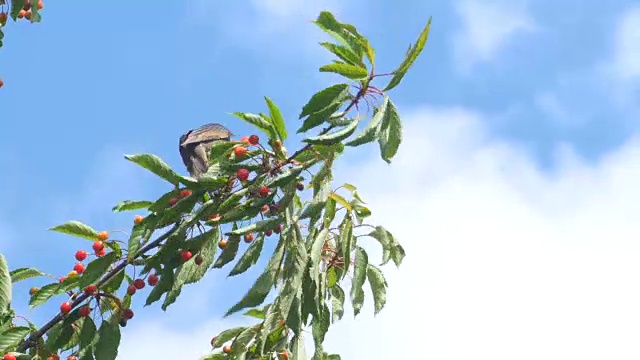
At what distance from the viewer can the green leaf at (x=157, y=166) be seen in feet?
14.2

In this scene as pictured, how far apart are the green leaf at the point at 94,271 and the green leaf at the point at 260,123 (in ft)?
2.92

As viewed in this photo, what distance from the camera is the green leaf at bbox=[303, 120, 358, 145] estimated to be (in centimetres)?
395

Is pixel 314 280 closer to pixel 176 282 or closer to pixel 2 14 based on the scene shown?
pixel 176 282

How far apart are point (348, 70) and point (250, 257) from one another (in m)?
0.99

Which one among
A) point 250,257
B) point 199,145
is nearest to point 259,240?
point 250,257

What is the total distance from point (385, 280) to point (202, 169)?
2.22 meters

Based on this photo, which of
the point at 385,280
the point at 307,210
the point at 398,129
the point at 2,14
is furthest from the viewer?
the point at 2,14

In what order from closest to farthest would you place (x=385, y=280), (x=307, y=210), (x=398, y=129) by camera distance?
(x=398, y=129), (x=307, y=210), (x=385, y=280)

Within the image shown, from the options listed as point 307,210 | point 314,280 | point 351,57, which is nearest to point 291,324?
point 314,280

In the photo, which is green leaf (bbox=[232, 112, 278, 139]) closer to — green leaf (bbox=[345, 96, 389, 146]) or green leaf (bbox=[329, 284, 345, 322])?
green leaf (bbox=[345, 96, 389, 146])

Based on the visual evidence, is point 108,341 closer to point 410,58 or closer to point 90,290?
point 90,290

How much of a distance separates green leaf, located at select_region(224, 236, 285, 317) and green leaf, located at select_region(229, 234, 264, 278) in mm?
114

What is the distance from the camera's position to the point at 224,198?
4.45 metres

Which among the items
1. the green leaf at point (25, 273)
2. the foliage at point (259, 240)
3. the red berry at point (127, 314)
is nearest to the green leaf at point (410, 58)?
the foliage at point (259, 240)
